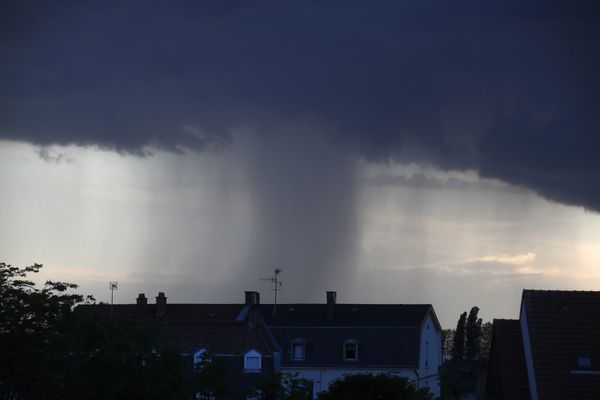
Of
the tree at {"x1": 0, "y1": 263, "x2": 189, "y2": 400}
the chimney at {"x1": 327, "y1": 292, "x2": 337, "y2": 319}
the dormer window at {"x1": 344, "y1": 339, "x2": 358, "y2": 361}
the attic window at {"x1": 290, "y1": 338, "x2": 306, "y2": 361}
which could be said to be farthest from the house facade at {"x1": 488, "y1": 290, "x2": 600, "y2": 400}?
the chimney at {"x1": 327, "y1": 292, "x2": 337, "y2": 319}

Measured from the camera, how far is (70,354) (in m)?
49.4

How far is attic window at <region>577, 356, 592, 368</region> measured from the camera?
190 feet

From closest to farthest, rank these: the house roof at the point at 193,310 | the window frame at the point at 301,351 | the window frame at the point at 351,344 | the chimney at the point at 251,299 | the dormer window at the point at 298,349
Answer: the window frame at the point at 351,344, the window frame at the point at 301,351, the dormer window at the point at 298,349, the house roof at the point at 193,310, the chimney at the point at 251,299

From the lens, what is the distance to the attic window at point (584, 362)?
57.8m

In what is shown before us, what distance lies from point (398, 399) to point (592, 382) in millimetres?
18618

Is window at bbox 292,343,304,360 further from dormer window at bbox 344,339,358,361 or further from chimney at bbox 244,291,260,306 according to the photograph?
chimney at bbox 244,291,260,306

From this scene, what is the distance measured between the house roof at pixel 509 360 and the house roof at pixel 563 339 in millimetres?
2168

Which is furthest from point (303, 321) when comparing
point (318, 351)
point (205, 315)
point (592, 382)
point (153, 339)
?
point (153, 339)

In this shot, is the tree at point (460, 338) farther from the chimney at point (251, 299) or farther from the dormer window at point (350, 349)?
the dormer window at point (350, 349)

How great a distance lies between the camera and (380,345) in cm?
9606

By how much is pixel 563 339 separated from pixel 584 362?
85.4 inches

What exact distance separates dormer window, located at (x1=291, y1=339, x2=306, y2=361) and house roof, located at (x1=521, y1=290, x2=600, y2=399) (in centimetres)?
3920

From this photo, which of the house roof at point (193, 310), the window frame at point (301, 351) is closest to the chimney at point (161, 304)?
the house roof at point (193, 310)

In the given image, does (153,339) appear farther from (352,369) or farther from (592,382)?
(352,369)
